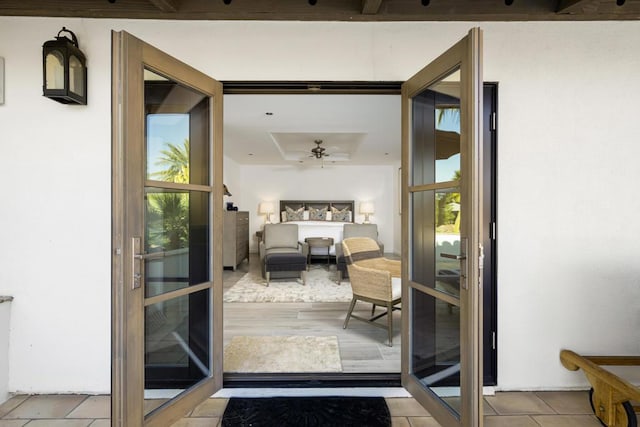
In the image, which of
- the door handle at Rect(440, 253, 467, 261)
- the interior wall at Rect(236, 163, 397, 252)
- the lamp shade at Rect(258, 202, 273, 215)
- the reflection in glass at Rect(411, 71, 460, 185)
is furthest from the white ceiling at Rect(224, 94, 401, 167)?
the door handle at Rect(440, 253, 467, 261)

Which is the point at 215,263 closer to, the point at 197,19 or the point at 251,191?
→ the point at 197,19

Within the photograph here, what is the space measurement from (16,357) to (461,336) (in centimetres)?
272

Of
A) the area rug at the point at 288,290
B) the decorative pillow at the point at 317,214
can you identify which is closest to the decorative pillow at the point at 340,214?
the decorative pillow at the point at 317,214

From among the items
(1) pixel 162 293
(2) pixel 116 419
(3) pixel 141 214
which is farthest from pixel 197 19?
(2) pixel 116 419

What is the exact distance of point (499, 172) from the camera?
2092 millimetres

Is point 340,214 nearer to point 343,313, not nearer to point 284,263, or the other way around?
point 284,263

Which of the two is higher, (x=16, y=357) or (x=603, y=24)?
(x=603, y=24)

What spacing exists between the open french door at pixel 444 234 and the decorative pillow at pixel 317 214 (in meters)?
6.73

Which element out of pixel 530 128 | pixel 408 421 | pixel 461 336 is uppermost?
pixel 530 128

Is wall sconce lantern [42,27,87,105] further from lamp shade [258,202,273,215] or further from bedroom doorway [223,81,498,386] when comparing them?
lamp shade [258,202,273,215]

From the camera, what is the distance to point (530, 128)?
2.10 metres

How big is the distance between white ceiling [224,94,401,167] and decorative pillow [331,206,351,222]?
1517 millimetres

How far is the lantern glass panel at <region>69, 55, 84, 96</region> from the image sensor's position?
195 centimetres

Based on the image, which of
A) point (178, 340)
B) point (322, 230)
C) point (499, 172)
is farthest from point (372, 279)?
point (322, 230)
